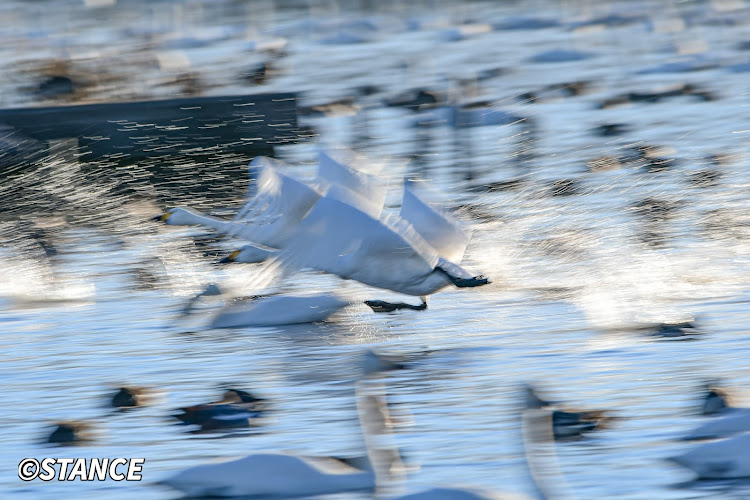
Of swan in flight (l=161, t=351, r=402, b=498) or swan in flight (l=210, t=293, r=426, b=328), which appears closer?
swan in flight (l=161, t=351, r=402, b=498)

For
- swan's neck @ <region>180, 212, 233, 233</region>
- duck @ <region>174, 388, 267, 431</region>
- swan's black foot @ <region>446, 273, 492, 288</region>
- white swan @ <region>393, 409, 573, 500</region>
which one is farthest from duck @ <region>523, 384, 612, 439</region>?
swan's neck @ <region>180, 212, 233, 233</region>

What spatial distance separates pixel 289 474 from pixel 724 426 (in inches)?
60.6

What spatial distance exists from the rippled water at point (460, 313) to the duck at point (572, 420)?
0.27 ft

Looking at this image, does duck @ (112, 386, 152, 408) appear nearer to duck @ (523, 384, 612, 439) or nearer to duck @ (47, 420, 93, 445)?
duck @ (47, 420, 93, 445)

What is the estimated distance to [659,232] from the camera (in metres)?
7.92

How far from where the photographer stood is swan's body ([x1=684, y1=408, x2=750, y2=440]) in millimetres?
4691

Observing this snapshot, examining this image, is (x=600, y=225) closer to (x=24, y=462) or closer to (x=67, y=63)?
(x=24, y=462)

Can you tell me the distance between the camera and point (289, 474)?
446 cm

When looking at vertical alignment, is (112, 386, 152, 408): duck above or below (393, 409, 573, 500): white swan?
below

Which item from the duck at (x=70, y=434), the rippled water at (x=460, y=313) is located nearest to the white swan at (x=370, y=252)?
the rippled water at (x=460, y=313)

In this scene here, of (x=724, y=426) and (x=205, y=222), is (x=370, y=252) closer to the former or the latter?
(x=205, y=222)

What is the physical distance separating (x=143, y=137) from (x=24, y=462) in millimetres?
6838

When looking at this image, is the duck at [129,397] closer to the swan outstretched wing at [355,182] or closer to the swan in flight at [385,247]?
the swan in flight at [385,247]

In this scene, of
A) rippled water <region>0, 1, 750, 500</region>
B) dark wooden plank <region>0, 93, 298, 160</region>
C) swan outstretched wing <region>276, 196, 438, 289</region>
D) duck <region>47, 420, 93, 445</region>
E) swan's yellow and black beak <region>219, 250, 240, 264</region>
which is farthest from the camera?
dark wooden plank <region>0, 93, 298, 160</region>
